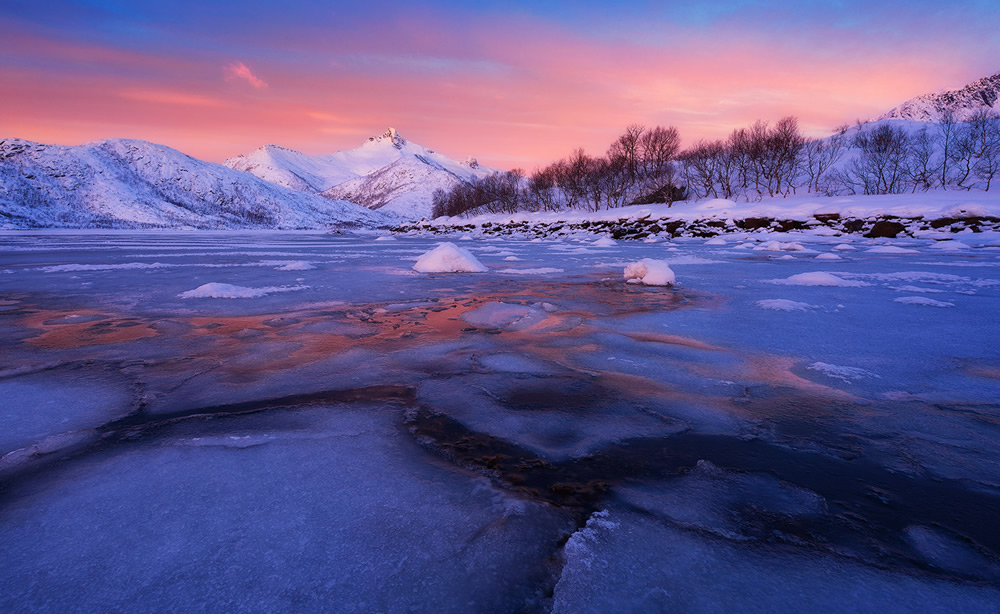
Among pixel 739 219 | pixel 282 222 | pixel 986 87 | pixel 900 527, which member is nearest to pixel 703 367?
pixel 900 527

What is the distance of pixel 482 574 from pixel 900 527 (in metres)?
1.20

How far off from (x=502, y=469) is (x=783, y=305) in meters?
4.21

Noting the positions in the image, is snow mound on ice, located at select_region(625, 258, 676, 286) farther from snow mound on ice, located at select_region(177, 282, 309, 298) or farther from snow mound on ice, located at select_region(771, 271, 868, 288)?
snow mound on ice, located at select_region(177, 282, 309, 298)

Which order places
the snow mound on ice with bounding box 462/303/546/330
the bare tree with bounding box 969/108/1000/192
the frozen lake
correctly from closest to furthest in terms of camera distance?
the frozen lake
the snow mound on ice with bounding box 462/303/546/330
the bare tree with bounding box 969/108/1000/192

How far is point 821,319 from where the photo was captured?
13.1ft

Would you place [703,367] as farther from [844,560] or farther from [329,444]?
[329,444]

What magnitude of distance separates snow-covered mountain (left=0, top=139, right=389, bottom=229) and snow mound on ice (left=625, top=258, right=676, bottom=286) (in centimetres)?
8938

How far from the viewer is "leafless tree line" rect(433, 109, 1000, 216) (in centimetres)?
3084

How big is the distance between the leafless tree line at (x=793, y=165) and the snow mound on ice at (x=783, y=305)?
114ft

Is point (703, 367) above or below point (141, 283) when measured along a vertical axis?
below

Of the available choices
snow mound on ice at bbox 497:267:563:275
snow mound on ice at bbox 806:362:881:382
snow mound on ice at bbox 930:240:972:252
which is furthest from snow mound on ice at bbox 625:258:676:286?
snow mound on ice at bbox 930:240:972:252

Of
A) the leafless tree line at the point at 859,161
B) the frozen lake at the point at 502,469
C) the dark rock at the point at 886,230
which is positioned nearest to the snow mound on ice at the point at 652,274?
the frozen lake at the point at 502,469

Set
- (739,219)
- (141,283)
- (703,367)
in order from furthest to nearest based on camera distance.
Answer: (739,219), (141,283), (703,367)

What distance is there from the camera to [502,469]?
1.59 m
